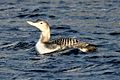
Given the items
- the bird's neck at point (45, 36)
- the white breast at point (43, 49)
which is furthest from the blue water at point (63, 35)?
the bird's neck at point (45, 36)

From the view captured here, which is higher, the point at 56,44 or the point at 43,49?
the point at 56,44

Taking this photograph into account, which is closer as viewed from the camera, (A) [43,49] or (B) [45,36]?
(A) [43,49]

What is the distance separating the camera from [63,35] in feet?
66.5

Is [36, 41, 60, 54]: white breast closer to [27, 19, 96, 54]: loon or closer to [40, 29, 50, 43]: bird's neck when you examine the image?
[27, 19, 96, 54]: loon

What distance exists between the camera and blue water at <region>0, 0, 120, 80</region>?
15.4m

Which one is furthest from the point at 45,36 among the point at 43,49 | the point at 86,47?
the point at 86,47

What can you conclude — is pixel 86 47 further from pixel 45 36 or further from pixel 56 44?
pixel 45 36

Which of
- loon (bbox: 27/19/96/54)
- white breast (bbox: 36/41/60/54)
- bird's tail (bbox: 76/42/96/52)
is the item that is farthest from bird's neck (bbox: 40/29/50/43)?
bird's tail (bbox: 76/42/96/52)

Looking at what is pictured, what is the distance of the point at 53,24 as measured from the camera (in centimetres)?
2172

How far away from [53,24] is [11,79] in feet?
23.7

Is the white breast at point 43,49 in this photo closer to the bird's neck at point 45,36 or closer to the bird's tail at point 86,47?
the bird's neck at point 45,36

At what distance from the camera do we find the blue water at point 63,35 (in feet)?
50.4

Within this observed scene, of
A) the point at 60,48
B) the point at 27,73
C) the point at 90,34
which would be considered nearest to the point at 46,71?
the point at 27,73

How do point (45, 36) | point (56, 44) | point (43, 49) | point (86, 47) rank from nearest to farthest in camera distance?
point (86, 47), point (56, 44), point (43, 49), point (45, 36)
